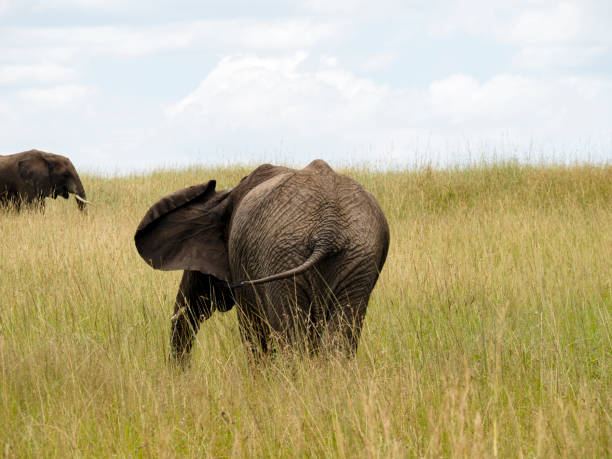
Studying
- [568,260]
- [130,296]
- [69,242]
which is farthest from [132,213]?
[568,260]

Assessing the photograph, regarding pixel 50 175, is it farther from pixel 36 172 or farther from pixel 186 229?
pixel 186 229

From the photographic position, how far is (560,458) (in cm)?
257

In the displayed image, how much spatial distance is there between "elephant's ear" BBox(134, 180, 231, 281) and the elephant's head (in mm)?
10308

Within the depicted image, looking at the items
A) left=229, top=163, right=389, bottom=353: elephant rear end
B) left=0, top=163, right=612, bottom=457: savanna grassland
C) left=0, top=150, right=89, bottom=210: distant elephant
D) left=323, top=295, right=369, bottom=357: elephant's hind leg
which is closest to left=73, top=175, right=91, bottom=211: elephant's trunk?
left=0, top=150, right=89, bottom=210: distant elephant

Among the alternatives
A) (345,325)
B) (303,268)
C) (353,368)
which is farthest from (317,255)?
(353,368)

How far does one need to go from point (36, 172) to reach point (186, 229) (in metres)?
10.9

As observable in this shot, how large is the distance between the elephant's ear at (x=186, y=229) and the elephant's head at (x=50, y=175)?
10.3m

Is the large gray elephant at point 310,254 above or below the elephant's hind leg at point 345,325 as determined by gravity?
above

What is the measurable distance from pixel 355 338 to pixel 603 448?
117cm

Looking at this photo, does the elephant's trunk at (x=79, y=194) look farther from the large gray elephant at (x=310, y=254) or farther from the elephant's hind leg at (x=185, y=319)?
the large gray elephant at (x=310, y=254)

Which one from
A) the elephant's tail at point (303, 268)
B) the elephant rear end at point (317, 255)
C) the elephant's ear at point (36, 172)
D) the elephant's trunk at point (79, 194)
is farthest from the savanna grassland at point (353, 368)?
the elephant's ear at point (36, 172)

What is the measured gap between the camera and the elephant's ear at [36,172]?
1403cm

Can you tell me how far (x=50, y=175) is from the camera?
14.4 meters

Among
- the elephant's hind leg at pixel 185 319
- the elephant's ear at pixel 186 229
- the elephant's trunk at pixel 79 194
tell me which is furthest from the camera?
the elephant's trunk at pixel 79 194
